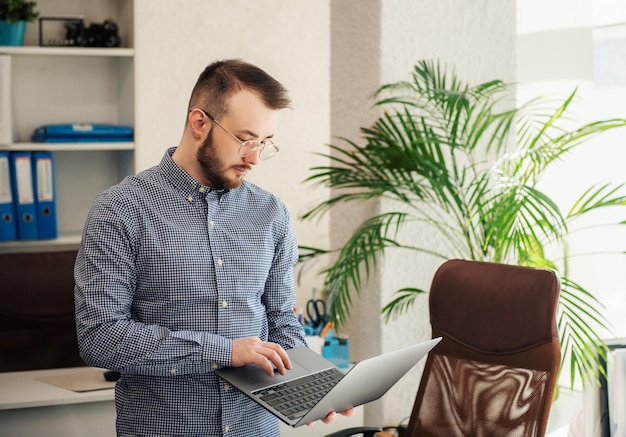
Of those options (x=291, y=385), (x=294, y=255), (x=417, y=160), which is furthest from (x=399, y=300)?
(x=291, y=385)

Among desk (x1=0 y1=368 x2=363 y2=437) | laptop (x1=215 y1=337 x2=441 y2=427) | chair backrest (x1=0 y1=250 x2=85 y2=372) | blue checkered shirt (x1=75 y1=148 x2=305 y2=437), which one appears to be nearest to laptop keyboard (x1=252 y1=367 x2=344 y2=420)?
laptop (x1=215 y1=337 x2=441 y2=427)

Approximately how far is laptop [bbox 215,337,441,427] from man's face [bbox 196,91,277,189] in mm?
400

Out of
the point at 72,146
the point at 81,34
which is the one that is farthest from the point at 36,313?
the point at 81,34

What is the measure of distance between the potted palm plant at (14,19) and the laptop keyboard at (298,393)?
2.41 metres

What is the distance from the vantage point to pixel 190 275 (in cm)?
170

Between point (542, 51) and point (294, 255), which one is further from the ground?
point (542, 51)

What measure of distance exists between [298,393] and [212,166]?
49cm

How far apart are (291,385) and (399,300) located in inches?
48.4

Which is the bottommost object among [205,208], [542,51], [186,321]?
[186,321]

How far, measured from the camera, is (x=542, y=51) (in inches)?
142

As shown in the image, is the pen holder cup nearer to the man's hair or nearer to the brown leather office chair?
the brown leather office chair

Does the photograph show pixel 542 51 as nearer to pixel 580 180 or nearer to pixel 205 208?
pixel 580 180

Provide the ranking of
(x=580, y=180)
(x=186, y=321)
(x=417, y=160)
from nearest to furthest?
(x=186, y=321), (x=417, y=160), (x=580, y=180)

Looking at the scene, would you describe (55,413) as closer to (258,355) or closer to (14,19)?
(258,355)
